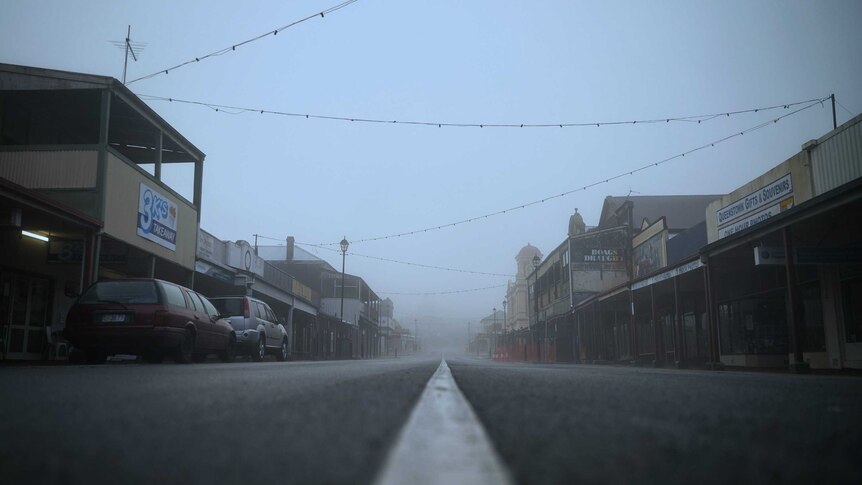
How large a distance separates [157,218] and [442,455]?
1855 centimetres

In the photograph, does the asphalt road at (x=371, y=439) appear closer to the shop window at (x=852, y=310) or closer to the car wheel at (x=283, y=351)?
the shop window at (x=852, y=310)

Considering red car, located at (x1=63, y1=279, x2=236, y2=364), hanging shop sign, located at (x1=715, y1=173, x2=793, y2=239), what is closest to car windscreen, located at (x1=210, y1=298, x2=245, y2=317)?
red car, located at (x1=63, y1=279, x2=236, y2=364)

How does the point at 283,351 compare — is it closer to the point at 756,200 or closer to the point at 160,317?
the point at 160,317

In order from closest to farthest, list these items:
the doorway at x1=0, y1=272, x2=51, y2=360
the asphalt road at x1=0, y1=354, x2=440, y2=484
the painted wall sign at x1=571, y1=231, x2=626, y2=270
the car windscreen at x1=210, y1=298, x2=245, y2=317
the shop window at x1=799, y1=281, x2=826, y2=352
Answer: the asphalt road at x1=0, y1=354, x2=440, y2=484, the doorway at x1=0, y1=272, x2=51, y2=360, the shop window at x1=799, y1=281, x2=826, y2=352, the car windscreen at x1=210, y1=298, x2=245, y2=317, the painted wall sign at x1=571, y1=231, x2=626, y2=270

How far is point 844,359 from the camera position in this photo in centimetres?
1414

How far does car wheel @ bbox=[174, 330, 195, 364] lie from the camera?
12.2 meters

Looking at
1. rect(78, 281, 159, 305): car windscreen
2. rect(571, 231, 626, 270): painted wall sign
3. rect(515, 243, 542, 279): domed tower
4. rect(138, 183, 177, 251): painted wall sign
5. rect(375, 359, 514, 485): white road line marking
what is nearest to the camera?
rect(375, 359, 514, 485): white road line marking

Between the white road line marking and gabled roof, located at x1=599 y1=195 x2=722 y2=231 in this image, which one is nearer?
the white road line marking

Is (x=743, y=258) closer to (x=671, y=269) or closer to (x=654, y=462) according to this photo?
(x=671, y=269)

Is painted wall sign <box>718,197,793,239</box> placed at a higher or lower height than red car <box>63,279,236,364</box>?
higher

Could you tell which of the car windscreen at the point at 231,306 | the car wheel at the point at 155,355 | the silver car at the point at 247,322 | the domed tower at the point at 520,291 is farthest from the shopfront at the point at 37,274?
the domed tower at the point at 520,291

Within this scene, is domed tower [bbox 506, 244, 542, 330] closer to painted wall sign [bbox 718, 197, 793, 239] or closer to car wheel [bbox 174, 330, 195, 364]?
painted wall sign [bbox 718, 197, 793, 239]

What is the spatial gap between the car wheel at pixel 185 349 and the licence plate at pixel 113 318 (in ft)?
4.18

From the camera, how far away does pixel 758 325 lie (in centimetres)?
1844
